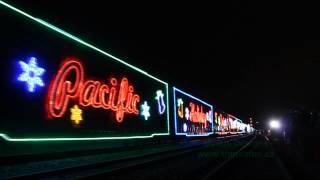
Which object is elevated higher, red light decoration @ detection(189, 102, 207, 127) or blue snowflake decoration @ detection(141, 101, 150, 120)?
red light decoration @ detection(189, 102, 207, 127)

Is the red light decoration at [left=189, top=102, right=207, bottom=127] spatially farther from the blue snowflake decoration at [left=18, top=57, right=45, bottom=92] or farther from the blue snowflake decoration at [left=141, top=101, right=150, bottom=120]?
the blue snowflake decoration at [left=18, top=57, right=45, bottom=92]

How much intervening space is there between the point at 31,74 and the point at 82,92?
421cm

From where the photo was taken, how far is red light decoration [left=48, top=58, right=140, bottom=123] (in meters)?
17.2

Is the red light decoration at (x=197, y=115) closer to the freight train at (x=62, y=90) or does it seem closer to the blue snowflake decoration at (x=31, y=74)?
the freight train at (x=62, y=90)

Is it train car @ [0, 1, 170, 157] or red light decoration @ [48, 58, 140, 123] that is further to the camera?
red light decoration @ [48, 58, 140, 123]

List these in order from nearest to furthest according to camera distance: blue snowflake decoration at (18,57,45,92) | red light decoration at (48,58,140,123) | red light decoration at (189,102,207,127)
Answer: blue snowflake decoration at (18,57,45,92)
red light decoration at (48,58,140,123)
red light decoration at (189,102,207,127)

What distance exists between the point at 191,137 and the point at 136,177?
100 ft

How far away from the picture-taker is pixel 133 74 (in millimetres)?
27406

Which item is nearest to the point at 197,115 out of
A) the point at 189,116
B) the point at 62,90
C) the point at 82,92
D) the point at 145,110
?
the point at 189,116

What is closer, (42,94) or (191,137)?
(42,94)

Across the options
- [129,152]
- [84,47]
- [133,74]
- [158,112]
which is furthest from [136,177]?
[158,112]

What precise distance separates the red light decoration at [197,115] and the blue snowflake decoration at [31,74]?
2865 cm

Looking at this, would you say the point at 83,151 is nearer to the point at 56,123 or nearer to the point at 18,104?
the point at 56,123

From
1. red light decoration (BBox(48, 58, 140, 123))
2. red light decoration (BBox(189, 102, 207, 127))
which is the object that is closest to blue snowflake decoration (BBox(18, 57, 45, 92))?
red light decoration (BBox(48, 58, 140, 123))
